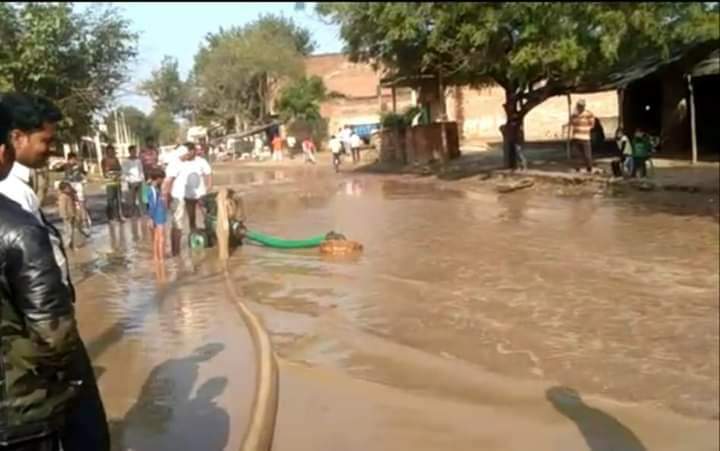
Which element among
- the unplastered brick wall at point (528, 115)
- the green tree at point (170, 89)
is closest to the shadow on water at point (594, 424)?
the unplastered brick wall at point (528, 115)

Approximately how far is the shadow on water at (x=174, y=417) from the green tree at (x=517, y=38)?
29.6ft

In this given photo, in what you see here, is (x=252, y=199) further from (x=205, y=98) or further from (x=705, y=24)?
(x=205, y=98)

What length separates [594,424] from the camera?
6.07 metres

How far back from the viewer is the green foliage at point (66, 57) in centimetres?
1756

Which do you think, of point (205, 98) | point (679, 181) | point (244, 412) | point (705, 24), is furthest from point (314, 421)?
point (205, 98)

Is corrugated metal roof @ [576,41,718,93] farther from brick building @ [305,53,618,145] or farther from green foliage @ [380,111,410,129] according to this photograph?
brick building @ [305,53,618,145]

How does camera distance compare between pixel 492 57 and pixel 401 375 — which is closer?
pixel 401 375

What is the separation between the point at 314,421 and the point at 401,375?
134 cm

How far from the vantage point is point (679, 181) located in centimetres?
1934

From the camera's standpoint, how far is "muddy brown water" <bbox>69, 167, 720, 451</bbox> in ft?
19.5

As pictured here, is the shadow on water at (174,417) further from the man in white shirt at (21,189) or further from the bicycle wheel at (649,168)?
the bicycle wheel at (649,168)

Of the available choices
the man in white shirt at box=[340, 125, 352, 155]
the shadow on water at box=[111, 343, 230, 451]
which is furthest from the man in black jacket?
the man in white shirt at box=[340, 125, 352, 155]

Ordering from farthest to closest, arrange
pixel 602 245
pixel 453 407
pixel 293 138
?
pixel 293 138
pixel 602 245
pixel 453 407

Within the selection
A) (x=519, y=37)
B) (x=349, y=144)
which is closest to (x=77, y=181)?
(x=519, y=37)
